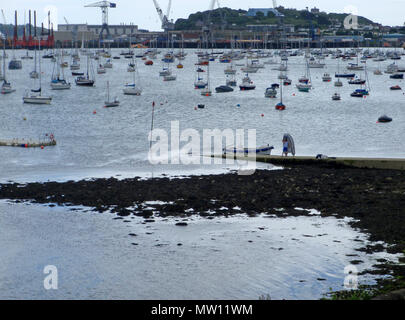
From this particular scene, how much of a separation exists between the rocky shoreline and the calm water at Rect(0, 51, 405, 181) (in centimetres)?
673

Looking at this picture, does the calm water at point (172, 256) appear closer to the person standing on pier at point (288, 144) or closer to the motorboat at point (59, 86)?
the person standing on pier at point (288, 144)

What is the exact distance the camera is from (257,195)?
1587 inches

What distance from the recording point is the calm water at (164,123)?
5791cm

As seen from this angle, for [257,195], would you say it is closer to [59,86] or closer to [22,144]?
[22,144]

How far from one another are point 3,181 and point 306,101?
252ft

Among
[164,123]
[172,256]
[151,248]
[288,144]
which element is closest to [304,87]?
[164,123]

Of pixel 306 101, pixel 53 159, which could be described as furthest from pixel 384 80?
pixel 53 159

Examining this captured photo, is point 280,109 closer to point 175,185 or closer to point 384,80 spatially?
point 175,185

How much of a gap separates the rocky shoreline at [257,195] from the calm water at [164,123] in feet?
22.1

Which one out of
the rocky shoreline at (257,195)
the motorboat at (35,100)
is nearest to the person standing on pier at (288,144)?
the rocky shoreline at (257,195)

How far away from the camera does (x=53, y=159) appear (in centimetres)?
5931

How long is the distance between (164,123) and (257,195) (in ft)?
163

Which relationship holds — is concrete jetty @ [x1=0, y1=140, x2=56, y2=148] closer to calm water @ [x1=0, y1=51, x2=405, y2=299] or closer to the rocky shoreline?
calm water @ [x1=0, y1=51, x2=405, y2=299]

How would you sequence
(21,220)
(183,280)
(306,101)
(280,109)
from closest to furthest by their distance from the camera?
1. (183,280)
2. (21,220)
3. (280,109)
4. (306,101)
